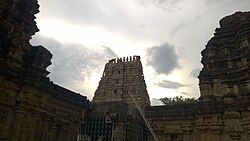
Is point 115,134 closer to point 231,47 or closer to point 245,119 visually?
point 245,119

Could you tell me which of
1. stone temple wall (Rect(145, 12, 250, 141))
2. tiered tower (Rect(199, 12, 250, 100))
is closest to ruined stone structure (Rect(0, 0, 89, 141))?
stone temple wall (Rect(145, 12, 250, 141))

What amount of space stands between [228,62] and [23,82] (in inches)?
480

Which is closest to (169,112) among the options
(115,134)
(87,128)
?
(115,134)

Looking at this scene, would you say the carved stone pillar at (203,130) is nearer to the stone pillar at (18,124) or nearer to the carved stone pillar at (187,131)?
→ the carved stone pillar at (187,131)

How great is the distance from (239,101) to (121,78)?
3395 centimetres

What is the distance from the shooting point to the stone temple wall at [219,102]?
13055 mm

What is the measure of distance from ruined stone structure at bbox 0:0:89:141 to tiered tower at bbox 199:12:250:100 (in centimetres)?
924

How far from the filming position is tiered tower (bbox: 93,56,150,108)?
43438 millimetres

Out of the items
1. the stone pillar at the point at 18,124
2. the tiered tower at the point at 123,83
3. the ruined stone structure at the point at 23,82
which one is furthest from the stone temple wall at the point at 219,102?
the tiered tower at the point at 123,83

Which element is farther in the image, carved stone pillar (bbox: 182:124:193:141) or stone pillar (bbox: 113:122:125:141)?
stone pillar (bbox: 113:122:125:141)

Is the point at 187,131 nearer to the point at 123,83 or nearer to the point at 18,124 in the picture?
the point at 18,124

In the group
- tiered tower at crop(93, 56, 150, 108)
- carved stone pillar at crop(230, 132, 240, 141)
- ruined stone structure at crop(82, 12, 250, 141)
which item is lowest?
carved stone pillar at crop(230, 132, 240, 141)

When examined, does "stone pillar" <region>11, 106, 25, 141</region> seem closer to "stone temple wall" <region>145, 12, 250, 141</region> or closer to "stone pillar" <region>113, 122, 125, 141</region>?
"stone pillar" <region>113, 122, 125, 141</region>

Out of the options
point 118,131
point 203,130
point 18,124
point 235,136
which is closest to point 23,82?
point 18,124
